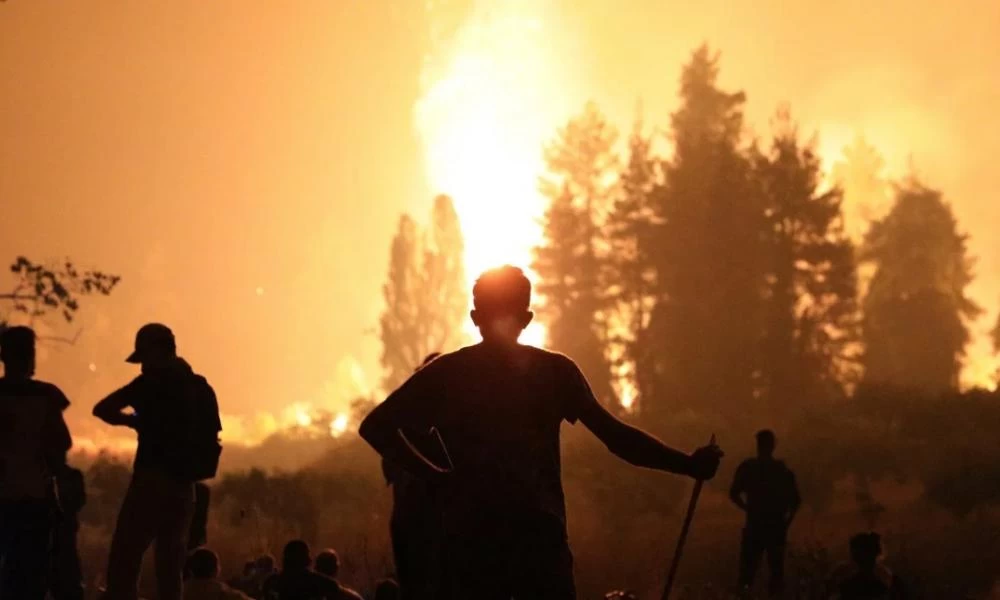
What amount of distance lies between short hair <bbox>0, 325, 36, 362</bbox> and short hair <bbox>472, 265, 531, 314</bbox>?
4072 millimetres

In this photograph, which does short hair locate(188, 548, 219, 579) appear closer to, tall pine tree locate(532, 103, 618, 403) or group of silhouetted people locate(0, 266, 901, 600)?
group of silhouetted people locate(0, 266, 901, 600)

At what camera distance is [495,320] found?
536cm

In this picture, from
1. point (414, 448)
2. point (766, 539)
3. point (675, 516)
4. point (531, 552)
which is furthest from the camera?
point (675, 516)

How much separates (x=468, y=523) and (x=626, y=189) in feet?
148

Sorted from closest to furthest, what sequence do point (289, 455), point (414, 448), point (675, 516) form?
1. point (414, 448)
2. point (675, 516)
3. point (289, 455)

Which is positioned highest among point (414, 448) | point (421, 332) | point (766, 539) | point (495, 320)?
point (421, 332)

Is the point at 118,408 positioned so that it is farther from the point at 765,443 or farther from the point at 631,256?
the point at 631,256

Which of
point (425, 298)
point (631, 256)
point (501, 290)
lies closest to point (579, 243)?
point (631, 256)

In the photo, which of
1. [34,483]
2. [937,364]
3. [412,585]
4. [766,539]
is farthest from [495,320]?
[937,364]

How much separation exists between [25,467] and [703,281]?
38.4 metres

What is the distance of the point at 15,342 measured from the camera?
807 centimetres

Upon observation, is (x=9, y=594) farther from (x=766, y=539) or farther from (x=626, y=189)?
(x=626, y=189)

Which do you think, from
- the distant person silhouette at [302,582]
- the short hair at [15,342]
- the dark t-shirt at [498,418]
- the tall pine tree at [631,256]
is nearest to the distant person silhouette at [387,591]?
the distant person silhouette at [302,582]

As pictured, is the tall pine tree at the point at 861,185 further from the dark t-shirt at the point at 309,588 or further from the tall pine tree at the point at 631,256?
the dark t-shirt at the point at 309,588
